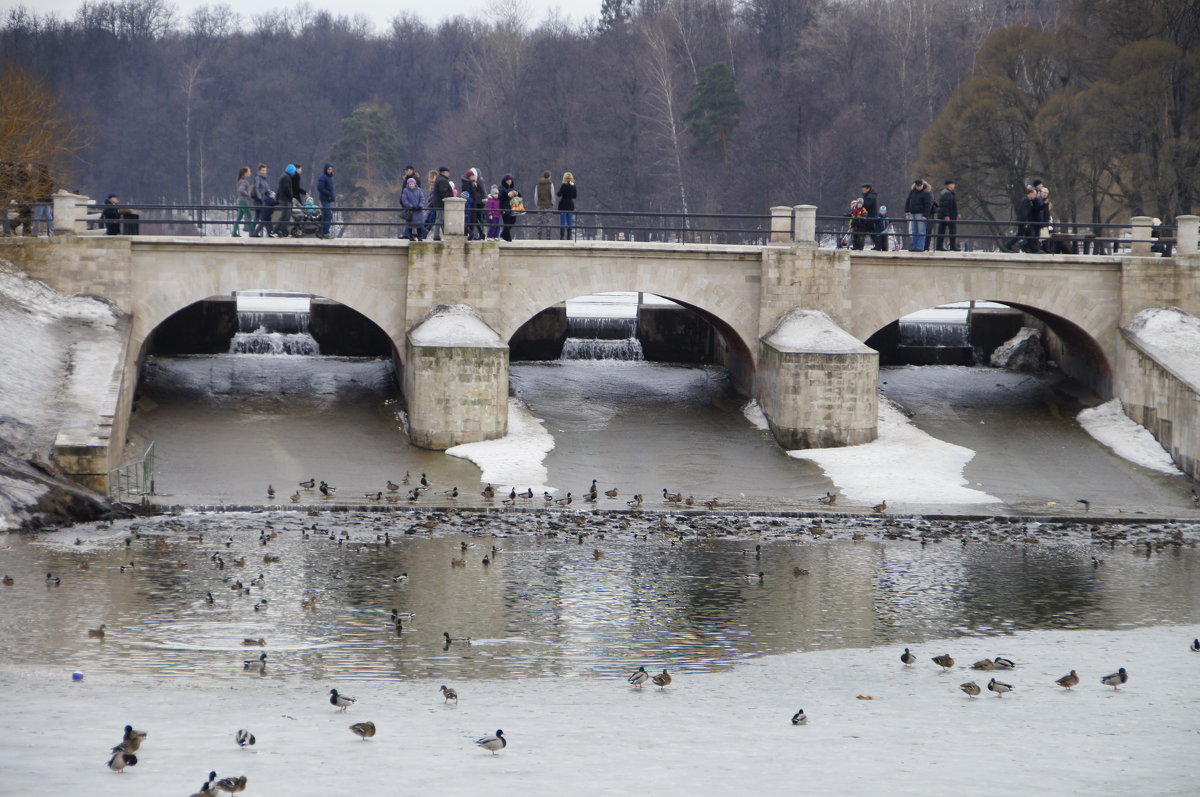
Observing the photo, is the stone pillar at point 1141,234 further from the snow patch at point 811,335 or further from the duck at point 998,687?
the duck at point 998,687

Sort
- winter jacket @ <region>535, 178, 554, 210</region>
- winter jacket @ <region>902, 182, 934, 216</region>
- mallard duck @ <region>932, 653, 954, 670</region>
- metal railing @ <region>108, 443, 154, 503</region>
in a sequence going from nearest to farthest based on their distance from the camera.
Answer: mallard duck @ <region>932, 653, 954, 670</region> → metal railing @ <region>108, 443, 154, 503</region> → winter jacket @ <region>902, 182, 934, 216</region> → winter jacket @ <region>535, 178, 554, 210</region>

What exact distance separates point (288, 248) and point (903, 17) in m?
42.7

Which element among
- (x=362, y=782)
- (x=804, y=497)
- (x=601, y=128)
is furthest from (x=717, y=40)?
(x=362, y=782)

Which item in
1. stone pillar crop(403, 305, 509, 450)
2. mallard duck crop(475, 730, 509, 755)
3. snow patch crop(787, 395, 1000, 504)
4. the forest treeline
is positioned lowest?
mallard duck crop(475, 730, 509, 755)

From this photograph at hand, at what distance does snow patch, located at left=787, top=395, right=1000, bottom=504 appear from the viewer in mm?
26781

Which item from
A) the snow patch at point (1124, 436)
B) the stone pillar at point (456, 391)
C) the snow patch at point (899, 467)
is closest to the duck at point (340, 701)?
the snow patch at point (899, 467)

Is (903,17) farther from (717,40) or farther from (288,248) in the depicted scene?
(288,248)

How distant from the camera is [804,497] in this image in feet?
87.2

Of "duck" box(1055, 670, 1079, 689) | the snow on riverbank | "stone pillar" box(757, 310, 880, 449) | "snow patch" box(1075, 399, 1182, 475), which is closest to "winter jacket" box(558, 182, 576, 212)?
"stone pillar" box(757, 310, 880, 449)

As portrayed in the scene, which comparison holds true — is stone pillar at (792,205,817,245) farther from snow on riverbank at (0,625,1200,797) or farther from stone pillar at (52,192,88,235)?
snow on riverbank at (0,625,1200,797)

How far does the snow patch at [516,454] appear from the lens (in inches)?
1059

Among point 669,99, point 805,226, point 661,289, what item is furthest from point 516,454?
point 669,99

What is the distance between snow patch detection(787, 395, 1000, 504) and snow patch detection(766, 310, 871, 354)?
1.78m

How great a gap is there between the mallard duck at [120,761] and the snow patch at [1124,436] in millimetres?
21073
